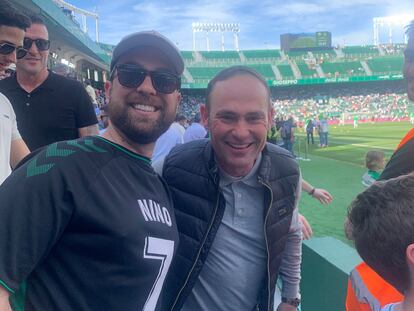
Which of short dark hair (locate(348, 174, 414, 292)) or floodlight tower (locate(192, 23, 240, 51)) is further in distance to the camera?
floodlight tower (locate(192, 23, 240, 51))

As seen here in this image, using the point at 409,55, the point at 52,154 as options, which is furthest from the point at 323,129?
the point at 52,154

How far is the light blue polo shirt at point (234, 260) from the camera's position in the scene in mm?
2033

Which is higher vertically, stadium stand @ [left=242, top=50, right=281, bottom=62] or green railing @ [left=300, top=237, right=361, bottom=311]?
stadium stand @ [left=242, top=50, right=281, bottom=62]

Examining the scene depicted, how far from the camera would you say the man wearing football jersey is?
115 cm

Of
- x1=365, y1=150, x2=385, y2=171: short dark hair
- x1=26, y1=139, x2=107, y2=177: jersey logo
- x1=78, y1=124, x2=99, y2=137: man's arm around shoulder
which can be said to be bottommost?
x1=365, y1=150, x2=385, y2=171: short dark hair

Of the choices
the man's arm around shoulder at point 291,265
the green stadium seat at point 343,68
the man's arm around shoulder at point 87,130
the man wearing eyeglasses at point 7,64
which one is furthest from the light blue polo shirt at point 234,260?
the green stadium seat at point 343,68

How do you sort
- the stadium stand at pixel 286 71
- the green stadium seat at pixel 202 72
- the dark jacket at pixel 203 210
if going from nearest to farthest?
the dark jacket at pixel 203 210 → the green stadium seat at pixel 202 72 → the stadium stand at pixel 286 71

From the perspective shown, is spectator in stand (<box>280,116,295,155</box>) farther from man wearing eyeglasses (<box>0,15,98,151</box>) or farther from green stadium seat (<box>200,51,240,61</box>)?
green stadium seat (<box>200,51,240,61</box>)

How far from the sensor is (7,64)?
2438 millimetres

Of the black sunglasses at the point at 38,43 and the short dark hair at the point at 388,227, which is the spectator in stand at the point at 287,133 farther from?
the short dark hair at the point at 388,227

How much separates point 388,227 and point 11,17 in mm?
2386

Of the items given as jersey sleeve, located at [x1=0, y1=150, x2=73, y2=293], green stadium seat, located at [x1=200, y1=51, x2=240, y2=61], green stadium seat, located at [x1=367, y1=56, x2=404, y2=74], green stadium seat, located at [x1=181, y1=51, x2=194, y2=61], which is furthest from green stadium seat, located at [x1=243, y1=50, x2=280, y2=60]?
jersey sleeve, located at [x1=0, y1=150, x2=73, y2=293]

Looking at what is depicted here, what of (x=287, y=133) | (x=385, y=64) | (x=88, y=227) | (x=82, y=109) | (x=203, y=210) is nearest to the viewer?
(x=88, y=227)

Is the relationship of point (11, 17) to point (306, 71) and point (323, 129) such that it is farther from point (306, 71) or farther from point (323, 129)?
point (306, 71)
